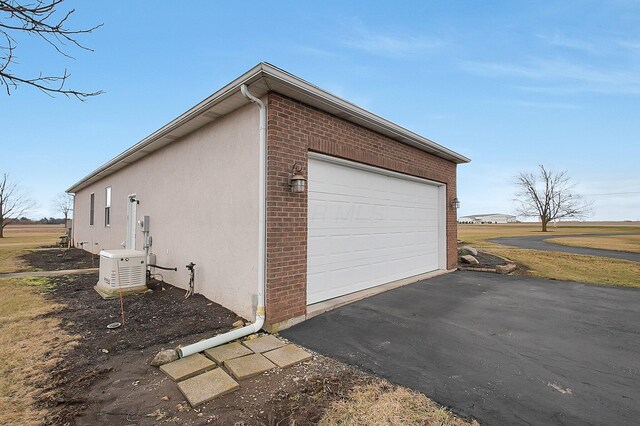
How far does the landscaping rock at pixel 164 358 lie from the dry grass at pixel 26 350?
0.89 m

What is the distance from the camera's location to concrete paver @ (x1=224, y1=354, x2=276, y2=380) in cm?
296

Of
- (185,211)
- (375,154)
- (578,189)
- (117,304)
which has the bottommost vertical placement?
(117,304)

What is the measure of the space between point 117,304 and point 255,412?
446 cm

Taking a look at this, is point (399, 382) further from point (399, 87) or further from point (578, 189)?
point (578, 189)

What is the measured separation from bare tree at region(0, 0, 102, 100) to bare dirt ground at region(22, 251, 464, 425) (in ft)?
8.66

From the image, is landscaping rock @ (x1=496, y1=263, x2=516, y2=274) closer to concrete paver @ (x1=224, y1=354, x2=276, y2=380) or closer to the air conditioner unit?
concrete paver @ (x1=224, y1=354, x2=276, y2=380)

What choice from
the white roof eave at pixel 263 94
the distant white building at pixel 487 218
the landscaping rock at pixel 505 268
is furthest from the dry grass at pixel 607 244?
the distant white building at pixel 487 218

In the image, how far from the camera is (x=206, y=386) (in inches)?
108

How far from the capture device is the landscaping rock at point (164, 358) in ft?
10.6

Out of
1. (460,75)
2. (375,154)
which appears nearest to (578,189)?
(460,75)

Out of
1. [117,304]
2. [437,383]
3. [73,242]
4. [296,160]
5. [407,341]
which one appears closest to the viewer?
[437,383]

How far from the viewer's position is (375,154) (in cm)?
613

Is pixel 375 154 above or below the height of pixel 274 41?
below

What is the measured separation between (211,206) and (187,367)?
3062 millimetres
